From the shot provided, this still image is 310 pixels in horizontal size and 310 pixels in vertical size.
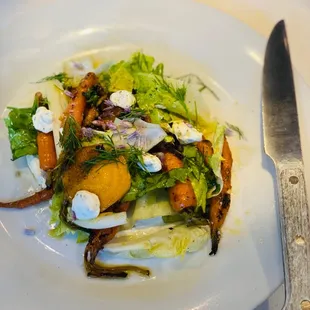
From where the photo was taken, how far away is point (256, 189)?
178 centimetres

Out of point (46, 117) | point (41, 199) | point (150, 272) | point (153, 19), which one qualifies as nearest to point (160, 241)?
point (150, 272)

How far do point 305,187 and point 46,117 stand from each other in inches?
39.8

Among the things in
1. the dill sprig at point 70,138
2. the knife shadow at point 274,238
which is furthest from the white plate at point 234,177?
the dill sprig at point 70,138

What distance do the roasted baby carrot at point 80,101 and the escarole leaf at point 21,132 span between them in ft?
0.51

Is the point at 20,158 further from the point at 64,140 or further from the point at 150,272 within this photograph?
the point at 150,272

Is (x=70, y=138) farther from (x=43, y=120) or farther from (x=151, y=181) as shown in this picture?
(x=151, y=181)

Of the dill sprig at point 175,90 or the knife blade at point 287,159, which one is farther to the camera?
the dill sprig at point 175,90

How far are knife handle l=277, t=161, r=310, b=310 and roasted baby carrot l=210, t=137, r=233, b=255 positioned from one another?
196mm

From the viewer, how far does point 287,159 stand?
174cm

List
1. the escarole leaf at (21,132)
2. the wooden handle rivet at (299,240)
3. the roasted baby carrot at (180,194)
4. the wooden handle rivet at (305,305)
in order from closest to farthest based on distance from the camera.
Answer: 1. the wooden handle rivet at (305,305)
2. the wooden handle rivet at (299,240)
3. the roasted baby carrot at (180,194)
4. the escarole leaf at (21,132)

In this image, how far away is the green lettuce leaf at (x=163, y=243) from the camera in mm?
1654

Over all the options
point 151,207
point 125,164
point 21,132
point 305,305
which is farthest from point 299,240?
point 21,132

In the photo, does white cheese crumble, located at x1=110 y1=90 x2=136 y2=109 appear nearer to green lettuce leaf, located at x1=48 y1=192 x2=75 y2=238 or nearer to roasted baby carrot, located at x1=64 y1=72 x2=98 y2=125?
roasted baby carrot, located at x1=64 y1=72 x2=98 y2=125

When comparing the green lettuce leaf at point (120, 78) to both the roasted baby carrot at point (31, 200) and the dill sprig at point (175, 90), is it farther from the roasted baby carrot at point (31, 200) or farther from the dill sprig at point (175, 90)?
the roasted baby carrot at point (31, 200)
